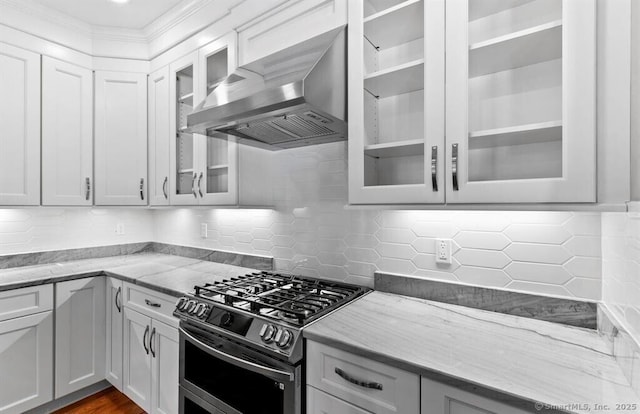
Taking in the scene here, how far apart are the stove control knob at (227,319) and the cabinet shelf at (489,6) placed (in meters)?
1.68

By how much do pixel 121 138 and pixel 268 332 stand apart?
7.14 ft

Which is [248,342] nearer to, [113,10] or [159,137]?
[159,137]

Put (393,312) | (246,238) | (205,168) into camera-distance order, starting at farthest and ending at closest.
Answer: (246,238)
(205,168)
(393,312)

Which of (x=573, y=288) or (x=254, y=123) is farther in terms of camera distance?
(x=254, y=123)

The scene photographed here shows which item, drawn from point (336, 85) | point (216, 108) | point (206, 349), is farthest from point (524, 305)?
point (216, 108)

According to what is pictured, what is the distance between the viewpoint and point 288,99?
1.29 m

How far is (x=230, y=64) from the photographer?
6.55 feet

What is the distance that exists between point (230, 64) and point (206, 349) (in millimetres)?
1668

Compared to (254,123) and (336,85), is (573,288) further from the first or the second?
(254,123)

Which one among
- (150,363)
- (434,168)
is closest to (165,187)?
(150,363)

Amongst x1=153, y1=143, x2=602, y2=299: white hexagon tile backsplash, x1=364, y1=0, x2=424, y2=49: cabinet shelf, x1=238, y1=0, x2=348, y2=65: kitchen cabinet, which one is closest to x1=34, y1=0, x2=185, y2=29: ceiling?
x1=238, y1=0, x2=348, y2=65: kitchen cabinet

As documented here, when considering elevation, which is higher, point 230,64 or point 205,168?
point 230,64

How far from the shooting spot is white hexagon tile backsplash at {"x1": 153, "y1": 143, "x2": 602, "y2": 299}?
1.26 m

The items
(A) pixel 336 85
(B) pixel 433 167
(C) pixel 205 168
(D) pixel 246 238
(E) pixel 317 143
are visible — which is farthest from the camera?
(D) pixel 246 238
